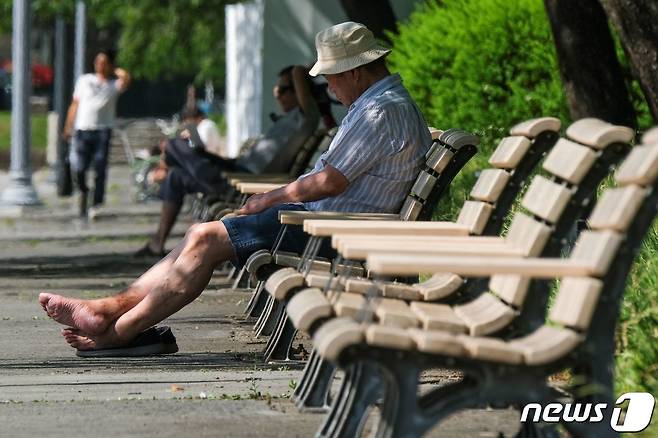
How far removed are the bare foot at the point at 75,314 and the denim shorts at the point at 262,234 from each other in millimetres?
676

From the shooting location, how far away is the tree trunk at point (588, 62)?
1267 centimetres

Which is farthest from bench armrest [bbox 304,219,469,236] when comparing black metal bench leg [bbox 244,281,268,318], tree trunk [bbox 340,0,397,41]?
tree trunk [bbox 340,0,397,41]

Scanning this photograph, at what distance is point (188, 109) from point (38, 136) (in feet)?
91.7

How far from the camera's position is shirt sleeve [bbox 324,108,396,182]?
7906 mm

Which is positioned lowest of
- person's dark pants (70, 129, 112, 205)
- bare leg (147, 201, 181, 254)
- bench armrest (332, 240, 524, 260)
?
person's dark pants (70, 129, 112, 205)

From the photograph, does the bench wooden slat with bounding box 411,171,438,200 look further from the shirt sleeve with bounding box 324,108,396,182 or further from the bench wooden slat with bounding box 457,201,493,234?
the bench wooden slat with bounding box 457,201,493,234

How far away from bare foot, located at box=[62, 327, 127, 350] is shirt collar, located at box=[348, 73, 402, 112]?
4.96 feet

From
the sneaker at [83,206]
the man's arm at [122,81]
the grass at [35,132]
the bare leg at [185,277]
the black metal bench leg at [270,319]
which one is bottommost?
the grass at [35,132]

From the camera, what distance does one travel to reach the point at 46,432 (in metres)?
6.32

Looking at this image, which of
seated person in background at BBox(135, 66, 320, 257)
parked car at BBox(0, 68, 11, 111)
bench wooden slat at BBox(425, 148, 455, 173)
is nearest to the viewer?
bench wooden slat at BBox(425, 148, 455, 173)

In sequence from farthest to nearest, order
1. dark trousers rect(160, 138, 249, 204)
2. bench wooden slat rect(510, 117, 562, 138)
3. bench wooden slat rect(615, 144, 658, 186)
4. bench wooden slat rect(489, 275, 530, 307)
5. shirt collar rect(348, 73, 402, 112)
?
dark trousers rect(160, 138, 249, 204), shirt collar rect(348, 73, 402, 112), bench wooden slat rect(510, 117, 562, 138), bench wooden slat rect(489, 275, 530, 307), bench wooden slat rect(615, 144, 658, 186)

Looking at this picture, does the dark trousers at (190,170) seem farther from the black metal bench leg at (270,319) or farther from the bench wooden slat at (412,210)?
the bench wooden slat at (412,210)

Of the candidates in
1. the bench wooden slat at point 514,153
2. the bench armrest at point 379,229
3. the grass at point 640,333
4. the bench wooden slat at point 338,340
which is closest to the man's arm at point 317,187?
the bench armrest at point 379,229

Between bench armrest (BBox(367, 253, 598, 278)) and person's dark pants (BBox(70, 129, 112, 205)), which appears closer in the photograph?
bench armrest (BBox(367, 253, 598, 278))
